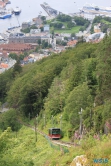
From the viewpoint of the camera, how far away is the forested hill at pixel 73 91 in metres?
10.1

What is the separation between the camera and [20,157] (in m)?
5.29

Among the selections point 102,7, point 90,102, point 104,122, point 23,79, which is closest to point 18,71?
point 23,79

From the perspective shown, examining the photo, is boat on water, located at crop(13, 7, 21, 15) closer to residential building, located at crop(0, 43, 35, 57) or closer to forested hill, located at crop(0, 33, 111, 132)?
residential building, located at crop(0, 43, 35, 57)

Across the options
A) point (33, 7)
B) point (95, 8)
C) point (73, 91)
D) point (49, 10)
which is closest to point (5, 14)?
point (33, 7)

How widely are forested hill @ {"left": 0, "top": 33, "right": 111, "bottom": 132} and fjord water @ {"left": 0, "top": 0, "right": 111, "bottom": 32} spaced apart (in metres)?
37.6

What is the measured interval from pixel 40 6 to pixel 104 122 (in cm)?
6084

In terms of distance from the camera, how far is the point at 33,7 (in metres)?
67.2

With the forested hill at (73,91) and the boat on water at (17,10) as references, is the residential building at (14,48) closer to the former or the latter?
the boat on water at (17,10)

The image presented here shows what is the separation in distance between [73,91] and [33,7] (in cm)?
5736

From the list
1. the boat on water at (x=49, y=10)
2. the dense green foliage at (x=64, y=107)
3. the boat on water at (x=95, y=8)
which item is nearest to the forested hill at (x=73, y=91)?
the dense green foliage at (x=64, y=107)

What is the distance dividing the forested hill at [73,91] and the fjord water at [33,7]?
37.6 m

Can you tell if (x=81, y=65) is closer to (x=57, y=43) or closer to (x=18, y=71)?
(x=18, y=71)

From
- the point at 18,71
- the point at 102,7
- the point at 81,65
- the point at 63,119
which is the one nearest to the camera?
the point at 63,119

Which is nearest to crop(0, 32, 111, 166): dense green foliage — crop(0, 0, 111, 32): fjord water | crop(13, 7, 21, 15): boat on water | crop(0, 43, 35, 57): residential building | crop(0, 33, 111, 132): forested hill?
crop(0, 33, 111, 132): forested hill
